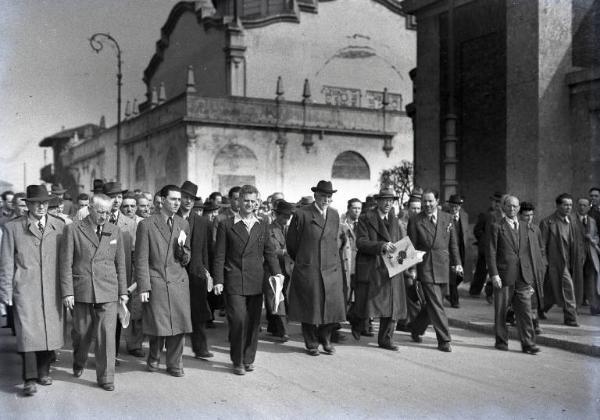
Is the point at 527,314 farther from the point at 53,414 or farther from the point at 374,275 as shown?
the point at 53,414

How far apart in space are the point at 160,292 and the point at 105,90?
24887 millimetres

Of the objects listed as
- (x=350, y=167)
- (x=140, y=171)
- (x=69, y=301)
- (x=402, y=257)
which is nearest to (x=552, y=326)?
(x=402, y=257)

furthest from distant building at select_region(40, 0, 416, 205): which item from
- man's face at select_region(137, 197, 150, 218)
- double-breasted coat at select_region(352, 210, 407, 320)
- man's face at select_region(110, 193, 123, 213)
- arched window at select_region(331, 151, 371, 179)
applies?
double-breasted coat at select_region(352, 210, 407, 320)

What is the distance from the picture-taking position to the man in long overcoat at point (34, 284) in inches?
248

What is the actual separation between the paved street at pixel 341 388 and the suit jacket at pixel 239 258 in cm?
99

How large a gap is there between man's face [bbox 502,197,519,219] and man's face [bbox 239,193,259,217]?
11.2 ft

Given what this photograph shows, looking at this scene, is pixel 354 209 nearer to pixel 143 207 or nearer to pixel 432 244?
pixel 432 244

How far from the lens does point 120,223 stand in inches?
335

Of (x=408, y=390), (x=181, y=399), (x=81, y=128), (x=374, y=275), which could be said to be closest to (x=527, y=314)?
(x=374, y=275)

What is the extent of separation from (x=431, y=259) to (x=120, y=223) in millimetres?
4240

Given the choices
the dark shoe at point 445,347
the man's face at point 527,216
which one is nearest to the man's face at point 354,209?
the man's face at point 527,216

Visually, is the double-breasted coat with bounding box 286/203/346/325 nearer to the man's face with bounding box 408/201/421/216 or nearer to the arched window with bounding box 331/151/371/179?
the man's face with bounding box 408/201/421/216

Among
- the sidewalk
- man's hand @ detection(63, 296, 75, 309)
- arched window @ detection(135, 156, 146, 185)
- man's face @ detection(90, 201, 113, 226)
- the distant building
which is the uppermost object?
the distant building

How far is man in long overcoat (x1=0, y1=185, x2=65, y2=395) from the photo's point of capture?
6305 millimetres
